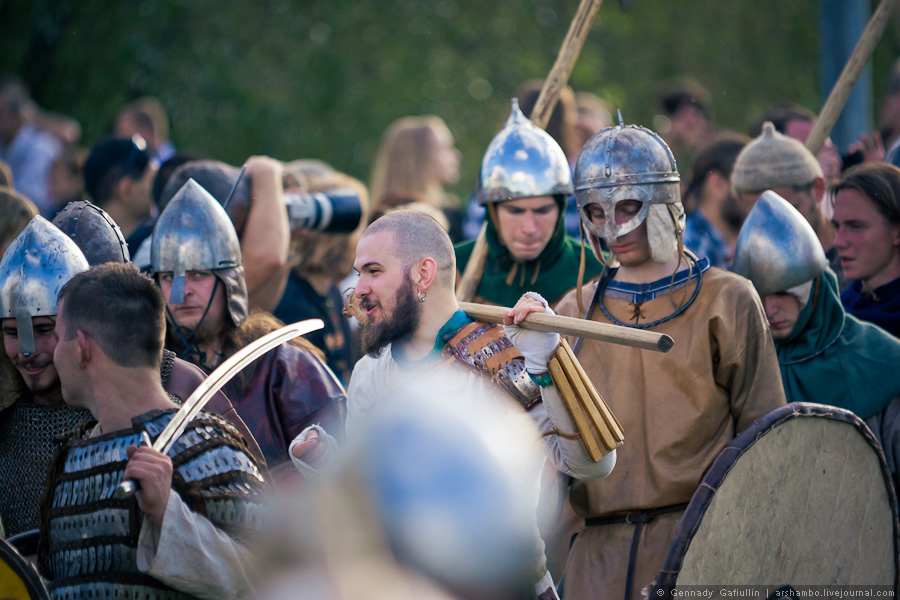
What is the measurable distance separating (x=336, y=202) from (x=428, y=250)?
6.03 ft

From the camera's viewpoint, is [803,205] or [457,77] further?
[457,77]

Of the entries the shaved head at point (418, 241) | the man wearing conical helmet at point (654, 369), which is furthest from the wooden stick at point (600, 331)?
the man wearing conical helmet at point (654, 369)

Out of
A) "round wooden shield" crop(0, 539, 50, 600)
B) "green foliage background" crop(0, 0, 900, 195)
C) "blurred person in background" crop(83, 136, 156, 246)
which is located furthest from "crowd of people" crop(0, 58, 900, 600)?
"green foliage background" crop(0, 0, 900, 195)

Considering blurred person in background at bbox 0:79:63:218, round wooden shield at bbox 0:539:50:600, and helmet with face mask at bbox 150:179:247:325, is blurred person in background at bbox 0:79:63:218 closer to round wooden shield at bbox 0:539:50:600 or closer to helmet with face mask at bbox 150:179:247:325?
helmet with face mask at bbox 150:179:247:325

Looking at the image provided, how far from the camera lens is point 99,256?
427 centimetres

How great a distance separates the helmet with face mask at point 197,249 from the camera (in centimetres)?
432

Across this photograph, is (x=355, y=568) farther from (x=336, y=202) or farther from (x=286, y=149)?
(x=286, y=149)

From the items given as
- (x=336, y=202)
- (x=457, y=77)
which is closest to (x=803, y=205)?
(x=336, y=202)

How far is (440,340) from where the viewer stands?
11.5 ft

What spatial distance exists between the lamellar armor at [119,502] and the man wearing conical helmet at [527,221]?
2008 mm

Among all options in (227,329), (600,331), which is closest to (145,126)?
(227,329)

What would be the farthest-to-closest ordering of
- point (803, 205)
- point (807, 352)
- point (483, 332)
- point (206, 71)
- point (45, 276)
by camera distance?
1. point (206, 71)
2. point (803, 205)
3. point (807, 352)
4. point (45, 276)
5. point (483, 332)

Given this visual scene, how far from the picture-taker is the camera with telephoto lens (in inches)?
207

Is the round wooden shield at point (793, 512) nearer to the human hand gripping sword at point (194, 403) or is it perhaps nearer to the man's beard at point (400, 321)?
the man's beard at point (400, 321)
